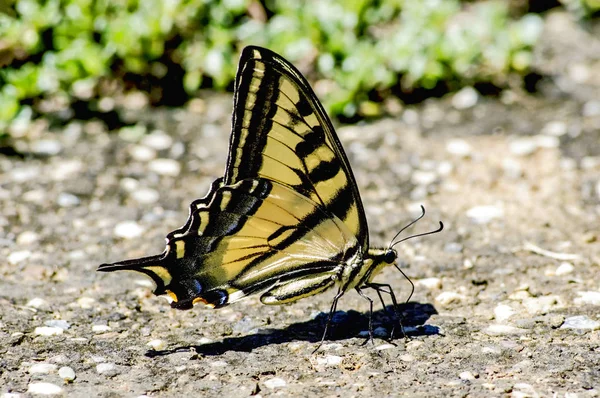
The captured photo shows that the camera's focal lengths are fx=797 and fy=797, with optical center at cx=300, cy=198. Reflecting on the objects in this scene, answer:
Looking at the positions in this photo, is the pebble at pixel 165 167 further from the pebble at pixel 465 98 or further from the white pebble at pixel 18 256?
the pebble at pixel 465 98

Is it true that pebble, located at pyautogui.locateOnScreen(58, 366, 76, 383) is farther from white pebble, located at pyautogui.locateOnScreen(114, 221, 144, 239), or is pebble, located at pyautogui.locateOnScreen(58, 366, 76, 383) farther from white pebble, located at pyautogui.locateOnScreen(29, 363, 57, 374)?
white pebble, located at pyautogui.locateOnScreen(114, 221, 144, 239)

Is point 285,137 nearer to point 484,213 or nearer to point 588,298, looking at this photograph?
point 588,298

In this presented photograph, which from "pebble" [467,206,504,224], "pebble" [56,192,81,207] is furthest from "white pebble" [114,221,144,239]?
"pebble" [467,206,504,224]

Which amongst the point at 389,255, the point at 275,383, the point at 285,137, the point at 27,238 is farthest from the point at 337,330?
the point at 27,238

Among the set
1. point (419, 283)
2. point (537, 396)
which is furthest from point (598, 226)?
point (537, 396)

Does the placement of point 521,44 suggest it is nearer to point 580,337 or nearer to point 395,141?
point 395,141
